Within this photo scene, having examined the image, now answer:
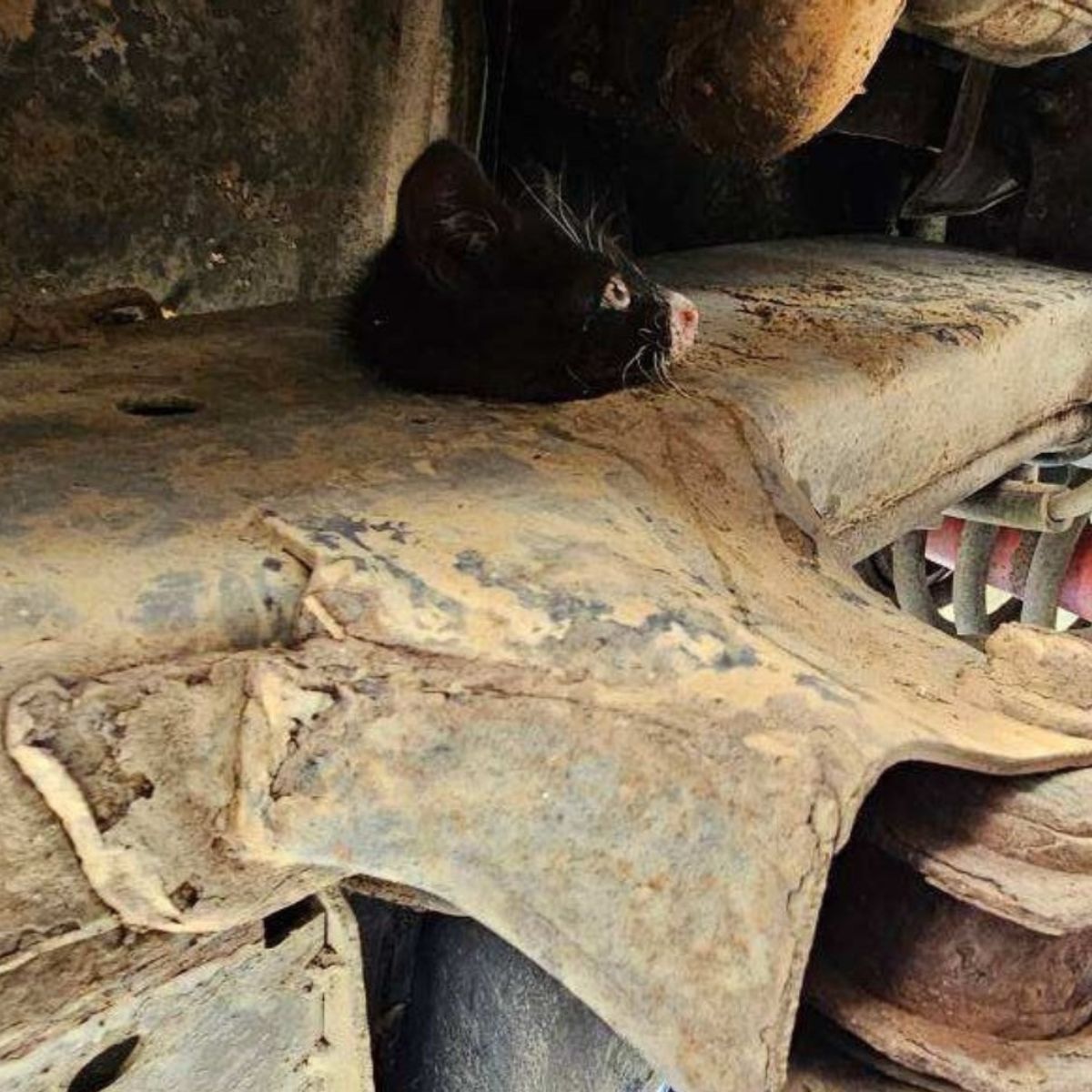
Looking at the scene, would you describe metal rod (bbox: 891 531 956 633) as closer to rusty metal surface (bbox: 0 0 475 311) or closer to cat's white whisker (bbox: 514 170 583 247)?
rusty metal surface (bbox: 0 0 475 311)

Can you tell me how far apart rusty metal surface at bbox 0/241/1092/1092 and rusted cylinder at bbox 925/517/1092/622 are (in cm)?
237

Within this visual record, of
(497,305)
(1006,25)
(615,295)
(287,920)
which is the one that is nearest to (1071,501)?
(1006,25)


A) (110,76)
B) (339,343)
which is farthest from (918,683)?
(110,76)

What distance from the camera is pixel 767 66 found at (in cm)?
162

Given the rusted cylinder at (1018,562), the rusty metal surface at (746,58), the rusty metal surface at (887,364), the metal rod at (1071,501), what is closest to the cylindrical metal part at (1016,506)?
the metal rod at (1071,501)

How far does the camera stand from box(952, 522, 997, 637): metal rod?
3.22m

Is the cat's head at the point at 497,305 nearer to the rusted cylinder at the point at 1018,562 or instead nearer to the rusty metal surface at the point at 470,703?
the rusty metal surface at the point at 470,703

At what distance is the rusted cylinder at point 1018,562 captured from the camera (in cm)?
331

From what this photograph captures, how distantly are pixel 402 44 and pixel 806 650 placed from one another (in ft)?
4.89

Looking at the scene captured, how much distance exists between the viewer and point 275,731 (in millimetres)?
805

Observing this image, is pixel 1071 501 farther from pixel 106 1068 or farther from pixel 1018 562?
pixel 106 1068

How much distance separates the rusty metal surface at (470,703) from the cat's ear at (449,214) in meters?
0.42

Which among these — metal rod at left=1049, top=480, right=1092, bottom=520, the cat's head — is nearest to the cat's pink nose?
the cat's head

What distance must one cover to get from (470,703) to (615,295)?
85 centimetres
